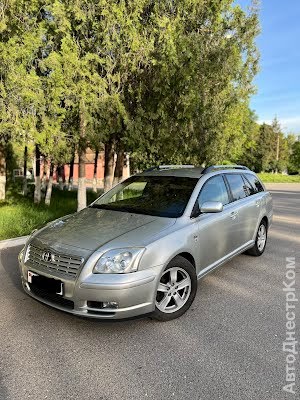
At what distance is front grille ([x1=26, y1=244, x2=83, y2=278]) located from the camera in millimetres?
3123

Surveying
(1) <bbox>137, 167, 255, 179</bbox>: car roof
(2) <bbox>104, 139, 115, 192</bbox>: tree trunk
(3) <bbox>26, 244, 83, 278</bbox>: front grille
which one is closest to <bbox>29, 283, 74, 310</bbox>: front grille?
(3) <bbox>26, 244, 83, 278</bbox>: front grille

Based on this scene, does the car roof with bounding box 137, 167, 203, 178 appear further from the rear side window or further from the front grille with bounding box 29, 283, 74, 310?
the front grille with bounding box 29, 283, 74, 310

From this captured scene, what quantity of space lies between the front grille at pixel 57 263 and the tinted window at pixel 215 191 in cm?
173

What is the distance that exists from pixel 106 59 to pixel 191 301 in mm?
6376

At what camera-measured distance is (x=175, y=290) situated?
11.6 feet

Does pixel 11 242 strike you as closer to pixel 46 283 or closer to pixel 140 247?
pixel 46 283

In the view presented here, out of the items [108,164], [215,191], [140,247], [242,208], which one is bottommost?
[140,247]

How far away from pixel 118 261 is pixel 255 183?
3713 mm

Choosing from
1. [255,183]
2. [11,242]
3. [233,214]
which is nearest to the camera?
[233,214]

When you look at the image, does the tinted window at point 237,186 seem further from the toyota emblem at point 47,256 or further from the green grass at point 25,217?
the green grass at point 25,217

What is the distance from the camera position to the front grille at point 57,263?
312cm

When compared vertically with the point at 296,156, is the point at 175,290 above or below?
below

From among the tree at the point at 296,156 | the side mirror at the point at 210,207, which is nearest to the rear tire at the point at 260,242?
the side mirror at the point at 210,207

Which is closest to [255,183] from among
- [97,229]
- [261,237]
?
[261,237]
